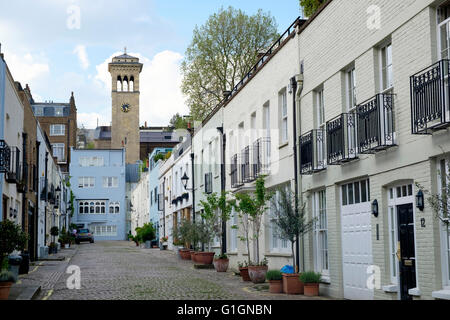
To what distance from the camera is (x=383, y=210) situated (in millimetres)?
12391

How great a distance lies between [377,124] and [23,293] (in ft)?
27.7

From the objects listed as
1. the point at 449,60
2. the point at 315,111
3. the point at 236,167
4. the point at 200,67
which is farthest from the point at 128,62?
the point at 449,60

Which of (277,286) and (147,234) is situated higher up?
(147,234)

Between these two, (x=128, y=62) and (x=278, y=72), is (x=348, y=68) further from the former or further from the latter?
(x=128, y=62)

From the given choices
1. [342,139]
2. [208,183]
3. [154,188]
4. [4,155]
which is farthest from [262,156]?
[154,188]

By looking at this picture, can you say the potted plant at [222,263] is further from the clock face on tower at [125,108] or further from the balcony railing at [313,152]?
the clock face on tower at [125,108]

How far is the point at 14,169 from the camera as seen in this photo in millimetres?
21438

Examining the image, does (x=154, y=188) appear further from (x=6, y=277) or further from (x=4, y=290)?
(x=4, y=290)

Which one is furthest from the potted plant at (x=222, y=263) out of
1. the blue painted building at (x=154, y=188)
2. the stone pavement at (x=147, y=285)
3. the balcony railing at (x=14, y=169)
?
the blue painted building at (x=154, y=188)

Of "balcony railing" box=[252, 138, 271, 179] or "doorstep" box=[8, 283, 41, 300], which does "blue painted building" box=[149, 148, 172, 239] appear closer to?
"balcony railing" box=[252, 138, 271, 179]

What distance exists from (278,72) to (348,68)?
16.3ft

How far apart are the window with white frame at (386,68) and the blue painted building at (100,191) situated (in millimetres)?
65033

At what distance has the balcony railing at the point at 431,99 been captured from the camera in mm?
9625
